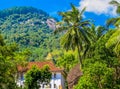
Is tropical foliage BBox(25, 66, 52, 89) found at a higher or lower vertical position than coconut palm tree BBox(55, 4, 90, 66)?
lower

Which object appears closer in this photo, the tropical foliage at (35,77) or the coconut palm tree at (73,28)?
the coconut palm tree at (73,28)

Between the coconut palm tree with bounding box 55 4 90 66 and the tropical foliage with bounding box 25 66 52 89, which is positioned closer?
the coconut palm tree with bounding box 55 4 90 66

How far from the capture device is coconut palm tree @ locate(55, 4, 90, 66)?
6303 centimetres

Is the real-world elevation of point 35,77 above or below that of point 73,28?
below

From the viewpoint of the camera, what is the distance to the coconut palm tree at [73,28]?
207 feet

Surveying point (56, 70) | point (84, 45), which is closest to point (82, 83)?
point (84, 45)

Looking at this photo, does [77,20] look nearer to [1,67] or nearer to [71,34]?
[71,34]

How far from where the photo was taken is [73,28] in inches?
2479

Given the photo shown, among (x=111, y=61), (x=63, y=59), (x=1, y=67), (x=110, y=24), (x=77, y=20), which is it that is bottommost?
(x=1, y=67)

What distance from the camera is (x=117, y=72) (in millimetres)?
53000

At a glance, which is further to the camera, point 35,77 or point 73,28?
point 35,77

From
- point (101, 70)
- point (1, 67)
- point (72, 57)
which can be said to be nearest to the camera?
point (1, 67)

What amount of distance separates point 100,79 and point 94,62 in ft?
15.5

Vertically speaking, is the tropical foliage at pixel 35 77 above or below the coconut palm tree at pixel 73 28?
below
